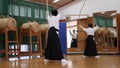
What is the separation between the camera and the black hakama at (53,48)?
497 centimetres

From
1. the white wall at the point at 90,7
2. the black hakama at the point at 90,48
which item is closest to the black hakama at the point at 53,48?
the black hakama at the point at 90,48

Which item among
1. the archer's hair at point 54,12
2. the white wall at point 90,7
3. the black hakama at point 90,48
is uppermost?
the white wall at point 90,7

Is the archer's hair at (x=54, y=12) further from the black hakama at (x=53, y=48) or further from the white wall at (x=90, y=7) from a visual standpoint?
the white wall at (x=90, y=7)

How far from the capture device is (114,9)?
33.1 feet

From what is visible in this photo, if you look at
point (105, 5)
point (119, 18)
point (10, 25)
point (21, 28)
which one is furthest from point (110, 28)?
point (10, 25)

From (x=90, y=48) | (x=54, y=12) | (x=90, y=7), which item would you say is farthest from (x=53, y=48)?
(x=90, y=7)

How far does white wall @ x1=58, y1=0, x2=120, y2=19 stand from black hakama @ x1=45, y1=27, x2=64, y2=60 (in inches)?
221

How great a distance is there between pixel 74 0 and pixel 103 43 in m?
3.19

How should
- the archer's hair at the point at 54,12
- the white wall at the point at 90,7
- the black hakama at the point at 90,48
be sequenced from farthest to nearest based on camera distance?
the white wall at the point at 90,7 < the black hakama at the point at 90,48 < the archer's hair at the point at 54,12

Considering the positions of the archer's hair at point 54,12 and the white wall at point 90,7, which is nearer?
the archer's hair at point 54,12

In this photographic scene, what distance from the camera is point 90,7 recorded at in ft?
36.7

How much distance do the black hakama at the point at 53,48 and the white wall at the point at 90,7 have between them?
5.62 metres

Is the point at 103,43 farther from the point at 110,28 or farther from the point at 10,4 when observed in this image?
the point at 10,4

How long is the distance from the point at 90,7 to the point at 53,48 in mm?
6582
